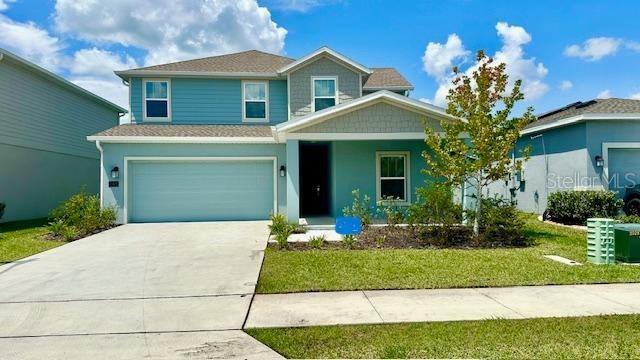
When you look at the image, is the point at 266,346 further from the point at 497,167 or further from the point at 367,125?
the point at 367,125

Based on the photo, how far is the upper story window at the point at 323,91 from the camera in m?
16.0

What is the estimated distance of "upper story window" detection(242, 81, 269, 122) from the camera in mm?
16531

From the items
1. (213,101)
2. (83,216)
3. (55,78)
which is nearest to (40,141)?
(55,78)

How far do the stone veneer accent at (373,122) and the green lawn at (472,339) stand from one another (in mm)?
8249

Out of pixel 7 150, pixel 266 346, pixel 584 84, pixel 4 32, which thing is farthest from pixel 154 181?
pixel 584 84

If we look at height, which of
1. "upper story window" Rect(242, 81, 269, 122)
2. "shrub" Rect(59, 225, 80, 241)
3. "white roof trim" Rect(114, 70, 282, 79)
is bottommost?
"shrub" Rect(59, 225, 80, 241)

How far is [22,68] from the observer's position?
648 inches

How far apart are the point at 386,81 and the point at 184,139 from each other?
9.13m

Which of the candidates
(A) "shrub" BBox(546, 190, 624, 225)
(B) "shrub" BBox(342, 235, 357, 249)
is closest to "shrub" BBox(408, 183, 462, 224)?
(B) "shrub" BBox(342, 235, 357, 249)

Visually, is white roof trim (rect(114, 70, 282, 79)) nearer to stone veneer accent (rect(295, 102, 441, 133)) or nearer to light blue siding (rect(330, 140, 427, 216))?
light blue siding (rect(330, 140, 427, 216))

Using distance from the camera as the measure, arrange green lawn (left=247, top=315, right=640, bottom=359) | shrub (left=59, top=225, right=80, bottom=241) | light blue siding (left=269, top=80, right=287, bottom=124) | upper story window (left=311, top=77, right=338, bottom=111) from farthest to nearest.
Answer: light blue siding (left=269, top=80, right=287, bottom=124)
upper story window (left=311, top=77, right=338, bottom=111)
shrub (left=59, top=225, right=80, bottom=241)
green lawn (left=247, top=315, right=640, bottom=359)

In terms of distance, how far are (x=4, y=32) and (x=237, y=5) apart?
933 cm

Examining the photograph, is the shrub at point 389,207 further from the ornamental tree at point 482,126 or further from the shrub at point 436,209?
the ornamental tree at point 482,126

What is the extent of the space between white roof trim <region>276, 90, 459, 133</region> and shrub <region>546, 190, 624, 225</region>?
507 cm
